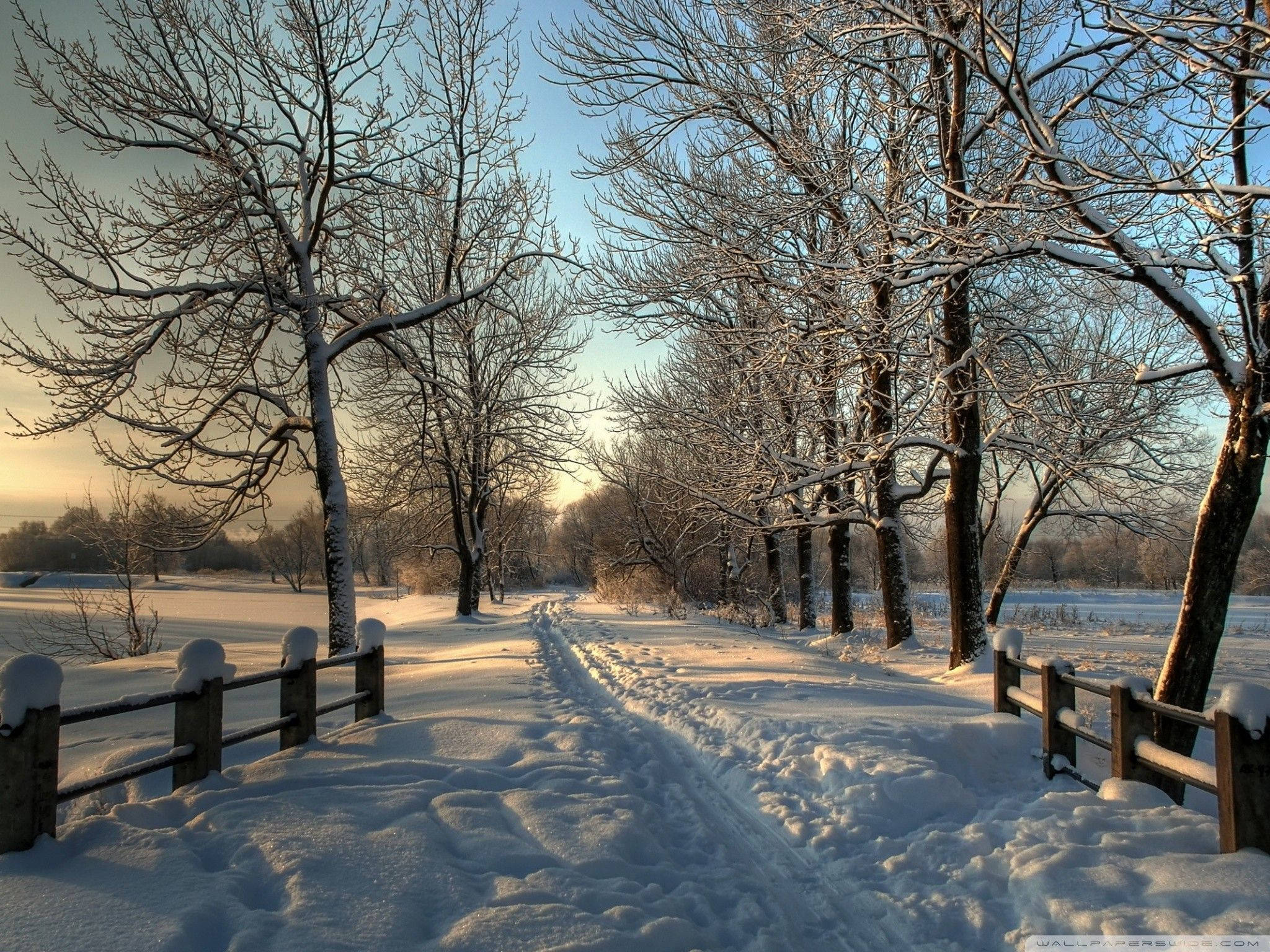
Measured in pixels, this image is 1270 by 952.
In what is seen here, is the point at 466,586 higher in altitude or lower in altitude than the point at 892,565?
lower

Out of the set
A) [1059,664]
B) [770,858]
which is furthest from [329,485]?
[1059,664]

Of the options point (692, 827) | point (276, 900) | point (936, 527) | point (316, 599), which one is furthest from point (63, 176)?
point (316, 599)

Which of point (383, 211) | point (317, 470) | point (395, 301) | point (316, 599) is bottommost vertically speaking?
point (316, 599)

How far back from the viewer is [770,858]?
15.3ft

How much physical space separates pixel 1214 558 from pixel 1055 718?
2182 mm

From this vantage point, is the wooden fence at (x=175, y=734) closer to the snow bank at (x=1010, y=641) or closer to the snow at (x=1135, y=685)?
the snow bank at (x=1010, y=641)

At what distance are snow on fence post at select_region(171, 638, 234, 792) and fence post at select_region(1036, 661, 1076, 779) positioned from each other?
21.1 ft

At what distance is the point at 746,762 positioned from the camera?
21.4 ft

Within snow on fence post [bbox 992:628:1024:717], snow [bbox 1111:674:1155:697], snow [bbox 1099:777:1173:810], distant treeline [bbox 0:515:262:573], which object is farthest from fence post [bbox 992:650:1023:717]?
distant treeline [bbox 0:515:262:573]

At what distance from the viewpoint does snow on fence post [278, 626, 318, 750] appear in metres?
6.12

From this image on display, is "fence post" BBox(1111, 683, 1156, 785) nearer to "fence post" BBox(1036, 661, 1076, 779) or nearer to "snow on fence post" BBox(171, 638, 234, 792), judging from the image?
"fence post" BBox(1036, 661, 1076, 779)

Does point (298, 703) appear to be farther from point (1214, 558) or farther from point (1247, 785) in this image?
point (1214, 558)

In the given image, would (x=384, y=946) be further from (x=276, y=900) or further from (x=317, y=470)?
(x=317, y=470)

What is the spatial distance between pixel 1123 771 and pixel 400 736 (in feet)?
19.2
